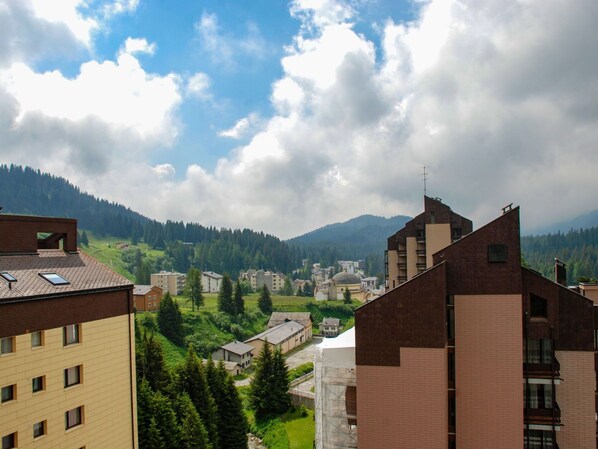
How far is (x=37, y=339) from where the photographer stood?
1334cm

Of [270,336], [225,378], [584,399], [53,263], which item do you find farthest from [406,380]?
[270,336]

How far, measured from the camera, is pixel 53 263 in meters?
15.7

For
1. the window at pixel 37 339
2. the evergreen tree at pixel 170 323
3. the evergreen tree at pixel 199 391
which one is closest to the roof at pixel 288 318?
the evergreen tree at pixel 170 323

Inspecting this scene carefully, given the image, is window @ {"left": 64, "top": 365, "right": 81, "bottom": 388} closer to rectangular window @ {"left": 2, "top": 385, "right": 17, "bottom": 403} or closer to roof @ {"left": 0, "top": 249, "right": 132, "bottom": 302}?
rectangular window @ {"left": 2, "top": 385, "right": 17, "bottom": 403}

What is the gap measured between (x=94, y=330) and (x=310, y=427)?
87.4 ft

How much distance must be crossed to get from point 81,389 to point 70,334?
2006 millimetres

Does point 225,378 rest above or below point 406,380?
below

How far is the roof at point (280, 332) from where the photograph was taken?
A: 6601 cm

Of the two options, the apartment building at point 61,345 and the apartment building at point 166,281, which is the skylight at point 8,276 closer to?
the apartment building at point 61,345

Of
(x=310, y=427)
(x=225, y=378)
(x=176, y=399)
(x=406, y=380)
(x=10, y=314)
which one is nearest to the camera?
(x=10, y=314)

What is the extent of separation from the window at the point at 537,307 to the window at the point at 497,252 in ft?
6.75

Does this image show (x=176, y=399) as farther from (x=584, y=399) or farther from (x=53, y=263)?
(x=584, y=399)

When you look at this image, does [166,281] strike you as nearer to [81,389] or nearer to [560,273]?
[81,389]

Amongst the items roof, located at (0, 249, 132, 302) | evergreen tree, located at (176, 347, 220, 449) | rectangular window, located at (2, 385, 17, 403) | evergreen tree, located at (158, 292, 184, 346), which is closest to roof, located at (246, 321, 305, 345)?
evergreen tree, located at (158, 292, 184, 346)
